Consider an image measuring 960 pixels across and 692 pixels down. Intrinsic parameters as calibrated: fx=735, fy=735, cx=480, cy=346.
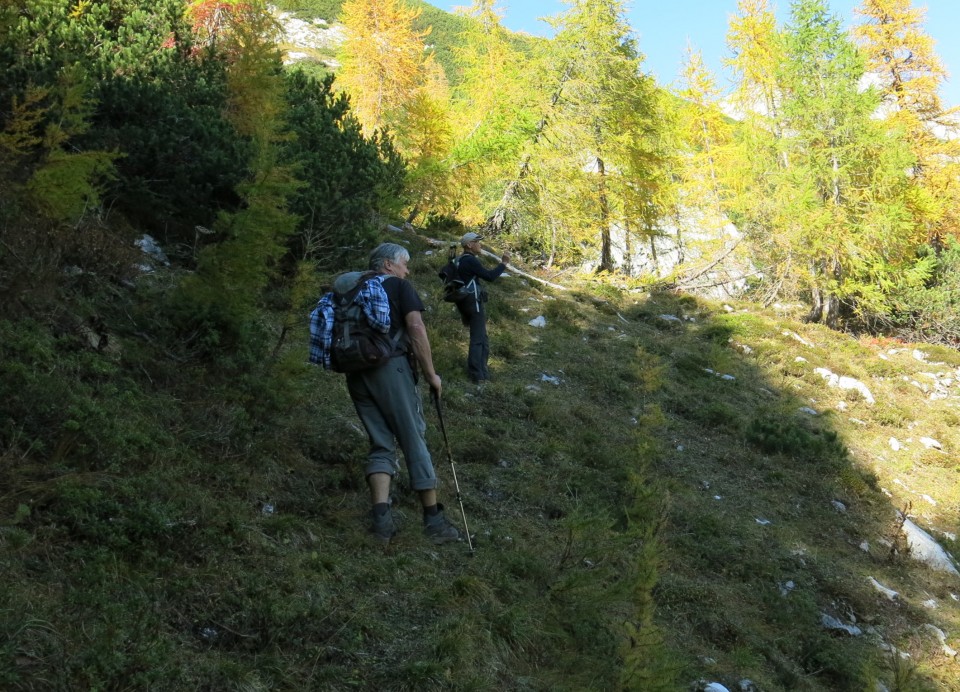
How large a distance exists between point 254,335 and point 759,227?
21072 millimetres

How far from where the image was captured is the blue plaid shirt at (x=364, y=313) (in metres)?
4.76

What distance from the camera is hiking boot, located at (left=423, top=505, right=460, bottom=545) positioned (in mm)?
5020

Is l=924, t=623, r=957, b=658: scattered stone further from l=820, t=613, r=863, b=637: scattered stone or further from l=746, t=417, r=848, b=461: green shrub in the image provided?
l=746, t=417, r=848, b=461: green shrub

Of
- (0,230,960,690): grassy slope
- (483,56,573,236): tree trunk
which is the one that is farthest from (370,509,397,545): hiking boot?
(483,56,573,236): tree trunk

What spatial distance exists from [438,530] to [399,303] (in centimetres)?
157

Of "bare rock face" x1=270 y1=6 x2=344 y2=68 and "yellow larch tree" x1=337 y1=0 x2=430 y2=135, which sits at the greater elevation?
"bare rock face" x1=270 y1=6 x2=344 y2=68

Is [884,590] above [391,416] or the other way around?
the other way around

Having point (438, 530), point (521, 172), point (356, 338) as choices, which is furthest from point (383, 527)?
point (521, 172)

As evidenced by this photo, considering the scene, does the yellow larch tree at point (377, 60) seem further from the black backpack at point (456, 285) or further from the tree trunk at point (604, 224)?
the black backpack at point (456, 285)

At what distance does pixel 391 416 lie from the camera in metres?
4.90

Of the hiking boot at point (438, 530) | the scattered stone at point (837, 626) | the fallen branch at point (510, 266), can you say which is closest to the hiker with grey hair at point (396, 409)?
the hiking boot at point (438, 530)

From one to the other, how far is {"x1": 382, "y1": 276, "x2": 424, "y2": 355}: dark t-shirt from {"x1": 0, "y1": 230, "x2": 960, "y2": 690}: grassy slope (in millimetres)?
1279

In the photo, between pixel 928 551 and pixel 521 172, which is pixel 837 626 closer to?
pixel 928 551

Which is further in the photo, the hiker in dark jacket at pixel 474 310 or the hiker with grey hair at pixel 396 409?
the hiker in dark jacket at pixel 474 310
